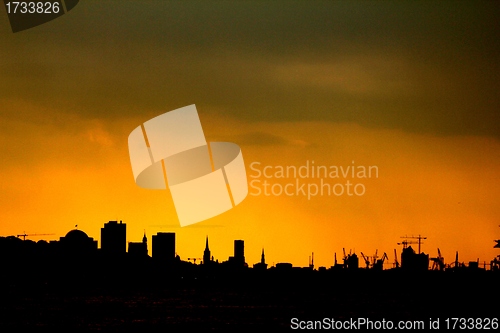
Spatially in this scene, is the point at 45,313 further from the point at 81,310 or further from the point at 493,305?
the point at 493,305

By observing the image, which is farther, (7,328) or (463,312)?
(463,312)

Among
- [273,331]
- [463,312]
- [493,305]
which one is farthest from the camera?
[493,305]

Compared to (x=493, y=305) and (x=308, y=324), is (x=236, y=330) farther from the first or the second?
(x=493, y=305)

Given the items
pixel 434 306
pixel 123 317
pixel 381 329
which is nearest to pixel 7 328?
pixel 123 317

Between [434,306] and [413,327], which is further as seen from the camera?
[434,306]

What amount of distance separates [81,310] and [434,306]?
230 feet

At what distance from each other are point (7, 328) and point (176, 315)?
41167 millimetres

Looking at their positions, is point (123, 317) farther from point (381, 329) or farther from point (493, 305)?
point (493, 305)

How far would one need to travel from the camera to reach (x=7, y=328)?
470 feet

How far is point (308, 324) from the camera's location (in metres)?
148

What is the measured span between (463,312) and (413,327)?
85.9ft

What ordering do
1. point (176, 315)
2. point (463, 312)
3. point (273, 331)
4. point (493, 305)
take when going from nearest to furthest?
point (273, 331)
point (463, 312)
point (176, 315)
point (493, 305)

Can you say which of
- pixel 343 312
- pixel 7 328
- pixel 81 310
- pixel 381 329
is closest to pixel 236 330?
pixel 381 329

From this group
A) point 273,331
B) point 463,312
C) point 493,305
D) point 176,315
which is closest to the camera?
point 273,331
